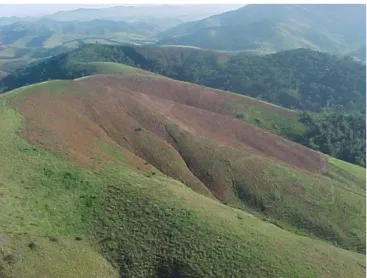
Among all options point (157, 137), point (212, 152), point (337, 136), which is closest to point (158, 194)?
point (157, 137)

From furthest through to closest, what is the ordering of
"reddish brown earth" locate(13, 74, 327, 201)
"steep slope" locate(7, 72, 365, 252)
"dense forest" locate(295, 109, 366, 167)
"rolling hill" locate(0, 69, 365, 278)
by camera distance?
"dense forest" locate(295, 109, 366, 167)
"reddish brown earth" locate(13, 74, 327, 201)
"steep slope" locate(7, 72, 365, 252)
"rolling hill" locate(0, 69, 365, 278)

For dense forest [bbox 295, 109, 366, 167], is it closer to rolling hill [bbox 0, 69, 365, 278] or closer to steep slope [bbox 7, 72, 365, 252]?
rolling hill [bbox 0, 69, 365, 278]

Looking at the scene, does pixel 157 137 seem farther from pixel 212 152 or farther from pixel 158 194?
pixel 158 194

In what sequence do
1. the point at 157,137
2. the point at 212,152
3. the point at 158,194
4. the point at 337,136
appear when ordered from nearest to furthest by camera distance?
the point at 158,194, the point at 212,152, the point at 157,137, the point at 337,136

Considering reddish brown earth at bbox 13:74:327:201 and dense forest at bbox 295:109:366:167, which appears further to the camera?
dense forest at bbox 295:109:366:167

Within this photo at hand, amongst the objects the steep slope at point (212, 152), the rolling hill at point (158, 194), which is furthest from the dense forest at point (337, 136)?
the steep slope at point (212, 152)

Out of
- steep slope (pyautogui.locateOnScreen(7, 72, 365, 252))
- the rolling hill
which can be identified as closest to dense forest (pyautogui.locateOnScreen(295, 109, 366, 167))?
the rolling hill
